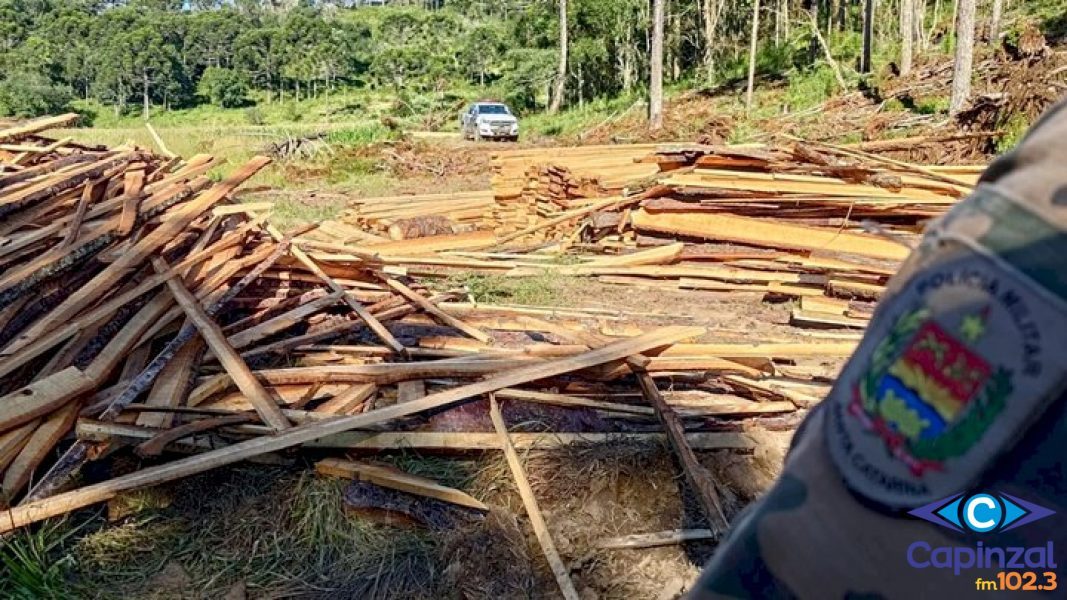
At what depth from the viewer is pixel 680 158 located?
8508 mm

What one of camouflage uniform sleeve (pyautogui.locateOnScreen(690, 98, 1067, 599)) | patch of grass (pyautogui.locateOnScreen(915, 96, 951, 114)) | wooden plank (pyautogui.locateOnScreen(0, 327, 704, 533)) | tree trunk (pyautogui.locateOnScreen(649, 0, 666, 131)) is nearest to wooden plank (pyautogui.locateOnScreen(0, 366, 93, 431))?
wooden plank (pyautogui.locateOnScreen(0, 327, 704, 533))

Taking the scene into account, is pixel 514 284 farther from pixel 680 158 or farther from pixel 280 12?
pixel 280 12

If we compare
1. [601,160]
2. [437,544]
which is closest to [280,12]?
[601,160]

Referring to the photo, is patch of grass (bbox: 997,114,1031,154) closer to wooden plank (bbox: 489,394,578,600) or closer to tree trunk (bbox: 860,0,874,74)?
wooden plank (bbox: 489,394,578,600)

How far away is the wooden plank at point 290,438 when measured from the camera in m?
3.25

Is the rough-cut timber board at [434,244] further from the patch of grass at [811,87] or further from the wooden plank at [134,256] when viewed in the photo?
the patch of grass at [811,87]

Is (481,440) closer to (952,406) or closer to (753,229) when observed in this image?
(952,406)

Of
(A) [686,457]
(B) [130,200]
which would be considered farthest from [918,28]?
(B) [130,200]

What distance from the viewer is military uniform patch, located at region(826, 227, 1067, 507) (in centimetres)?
62

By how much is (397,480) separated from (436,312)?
1.89 meters

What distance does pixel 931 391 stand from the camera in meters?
0.64

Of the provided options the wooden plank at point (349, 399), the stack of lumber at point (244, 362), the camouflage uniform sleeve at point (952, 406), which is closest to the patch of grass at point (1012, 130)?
the stack of lumber at point (244, 362)

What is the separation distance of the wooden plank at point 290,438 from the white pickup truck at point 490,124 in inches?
927

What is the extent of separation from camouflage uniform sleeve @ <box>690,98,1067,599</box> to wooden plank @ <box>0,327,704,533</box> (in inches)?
121
